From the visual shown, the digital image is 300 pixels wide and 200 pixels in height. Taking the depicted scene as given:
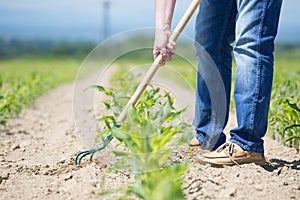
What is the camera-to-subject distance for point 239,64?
95.3 inches

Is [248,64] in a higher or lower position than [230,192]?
higher

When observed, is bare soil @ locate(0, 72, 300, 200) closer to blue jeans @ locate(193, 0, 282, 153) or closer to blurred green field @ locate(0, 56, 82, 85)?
blue jeans @ locate(193, 0, 282, 153)

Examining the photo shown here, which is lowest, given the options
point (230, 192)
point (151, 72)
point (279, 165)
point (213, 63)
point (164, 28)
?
point (230, 192)

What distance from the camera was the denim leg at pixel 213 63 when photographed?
265 centimetres

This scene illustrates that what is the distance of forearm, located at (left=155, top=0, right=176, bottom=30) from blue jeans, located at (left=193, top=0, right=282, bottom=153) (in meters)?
0.38

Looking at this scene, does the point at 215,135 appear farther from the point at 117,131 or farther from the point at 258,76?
the point at 117,131

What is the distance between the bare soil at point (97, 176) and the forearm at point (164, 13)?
2.61 ft

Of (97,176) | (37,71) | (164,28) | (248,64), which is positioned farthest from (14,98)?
(37,71)

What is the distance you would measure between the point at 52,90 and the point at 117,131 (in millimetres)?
7295

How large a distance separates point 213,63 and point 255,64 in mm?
422

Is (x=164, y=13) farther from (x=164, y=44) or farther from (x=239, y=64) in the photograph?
(x=239, y=64)

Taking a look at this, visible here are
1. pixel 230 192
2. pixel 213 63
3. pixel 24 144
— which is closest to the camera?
pixel 230 192

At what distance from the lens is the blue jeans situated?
233cm

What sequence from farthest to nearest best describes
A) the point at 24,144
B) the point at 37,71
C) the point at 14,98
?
the point at 37,71
the point at 14,98
the point at 24,144
